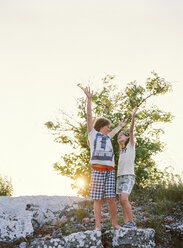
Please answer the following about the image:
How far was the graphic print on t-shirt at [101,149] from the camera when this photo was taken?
458 centimetres

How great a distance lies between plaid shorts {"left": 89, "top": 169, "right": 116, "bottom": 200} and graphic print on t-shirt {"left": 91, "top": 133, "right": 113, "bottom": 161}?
25 centimetres

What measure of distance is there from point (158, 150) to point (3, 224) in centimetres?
661

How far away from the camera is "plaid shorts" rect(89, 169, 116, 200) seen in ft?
14.8

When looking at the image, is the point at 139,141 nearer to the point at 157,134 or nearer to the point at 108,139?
the point at 157,134

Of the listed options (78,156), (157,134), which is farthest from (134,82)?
(78,156)

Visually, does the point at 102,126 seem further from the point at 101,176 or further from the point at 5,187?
the point at 5,187

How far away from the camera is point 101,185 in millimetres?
4566

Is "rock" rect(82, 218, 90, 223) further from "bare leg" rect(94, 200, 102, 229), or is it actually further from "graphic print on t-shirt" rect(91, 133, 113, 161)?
"graphic print on t-shirt" rect(91, 133, 113, 161)

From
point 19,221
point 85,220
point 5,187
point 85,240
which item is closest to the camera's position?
point 85,240

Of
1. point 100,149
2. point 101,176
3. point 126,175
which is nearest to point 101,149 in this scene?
point 100,149

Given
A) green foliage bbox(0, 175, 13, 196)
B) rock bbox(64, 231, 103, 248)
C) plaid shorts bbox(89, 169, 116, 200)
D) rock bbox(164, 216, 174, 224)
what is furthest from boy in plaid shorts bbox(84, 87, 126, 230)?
green foliage bbox(0, 175, 13, 196)

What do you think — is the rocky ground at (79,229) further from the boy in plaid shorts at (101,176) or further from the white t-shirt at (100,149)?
the white t-shirt at (100,149)

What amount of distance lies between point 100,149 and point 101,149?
2cm

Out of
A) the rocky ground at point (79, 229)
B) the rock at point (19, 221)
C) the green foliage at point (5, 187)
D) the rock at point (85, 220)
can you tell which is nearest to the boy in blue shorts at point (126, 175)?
the rocky ground at point (79, 229)
